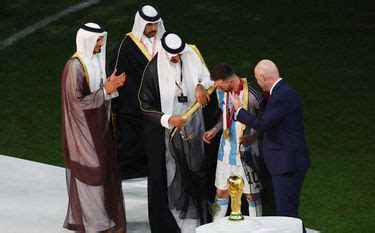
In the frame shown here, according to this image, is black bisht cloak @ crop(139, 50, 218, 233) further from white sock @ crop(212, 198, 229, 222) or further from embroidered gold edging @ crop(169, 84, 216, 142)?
white sock @ crop(212, 198, 229, 222)

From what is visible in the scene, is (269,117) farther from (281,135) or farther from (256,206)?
(256,206)

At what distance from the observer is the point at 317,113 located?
14.9 m

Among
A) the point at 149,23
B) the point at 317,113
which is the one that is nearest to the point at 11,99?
the point at 317,113

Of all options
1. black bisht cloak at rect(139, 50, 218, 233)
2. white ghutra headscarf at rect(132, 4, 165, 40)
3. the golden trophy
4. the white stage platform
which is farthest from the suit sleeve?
the golden trophy

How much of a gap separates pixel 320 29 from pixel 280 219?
11.4 meters

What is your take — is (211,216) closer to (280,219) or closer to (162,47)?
(162,47)

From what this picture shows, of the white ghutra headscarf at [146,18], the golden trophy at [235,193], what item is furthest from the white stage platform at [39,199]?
the golden trophy at [235,193]

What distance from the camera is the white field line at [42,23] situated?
18.4 meters

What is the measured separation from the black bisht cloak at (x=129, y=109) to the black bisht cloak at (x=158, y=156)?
73cm

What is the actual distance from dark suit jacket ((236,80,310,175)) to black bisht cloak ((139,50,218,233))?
0.84 metres

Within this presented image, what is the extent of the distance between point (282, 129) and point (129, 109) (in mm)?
2152

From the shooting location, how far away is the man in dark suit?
9156mm

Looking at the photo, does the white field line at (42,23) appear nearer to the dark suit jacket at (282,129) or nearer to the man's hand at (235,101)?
the man's hand at (235,101)

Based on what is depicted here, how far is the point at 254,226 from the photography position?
648 centimetres
